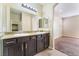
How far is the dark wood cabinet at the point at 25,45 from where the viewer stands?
170cm

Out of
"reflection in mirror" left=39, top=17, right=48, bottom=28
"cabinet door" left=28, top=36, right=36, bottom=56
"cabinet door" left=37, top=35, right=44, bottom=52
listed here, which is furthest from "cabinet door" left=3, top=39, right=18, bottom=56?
"reflection in mirror" left=39, top=17, right=48, bottom=28

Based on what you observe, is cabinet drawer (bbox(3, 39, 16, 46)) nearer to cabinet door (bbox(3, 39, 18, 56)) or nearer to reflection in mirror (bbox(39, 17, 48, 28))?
cabinet door (bbox(3, 39, 18, 56))

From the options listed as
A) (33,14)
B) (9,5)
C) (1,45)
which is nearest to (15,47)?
(1,45)

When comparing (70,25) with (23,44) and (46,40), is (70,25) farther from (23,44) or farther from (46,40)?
(23,44)

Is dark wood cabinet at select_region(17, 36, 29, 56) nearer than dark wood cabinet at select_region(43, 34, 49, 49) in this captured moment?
Yes

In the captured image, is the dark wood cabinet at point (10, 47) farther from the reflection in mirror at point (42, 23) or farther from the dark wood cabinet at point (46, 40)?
the dark wood cabinet at point (46, 40)

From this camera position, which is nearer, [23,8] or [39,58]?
[39,58]

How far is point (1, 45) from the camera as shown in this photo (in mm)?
1623

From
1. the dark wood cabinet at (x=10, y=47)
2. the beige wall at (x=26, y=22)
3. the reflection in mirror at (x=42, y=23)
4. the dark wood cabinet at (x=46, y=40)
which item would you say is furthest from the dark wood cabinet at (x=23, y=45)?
the dark wood cabinet at (x=46, y=40)

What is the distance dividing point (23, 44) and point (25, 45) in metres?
0.08

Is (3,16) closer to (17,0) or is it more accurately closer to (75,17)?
(17,0)

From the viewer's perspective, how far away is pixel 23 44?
203cm

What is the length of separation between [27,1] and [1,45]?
0.99 m

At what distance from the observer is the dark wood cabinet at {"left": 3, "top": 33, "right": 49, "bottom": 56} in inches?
67.0
